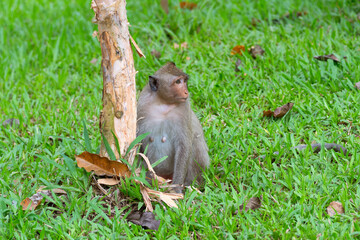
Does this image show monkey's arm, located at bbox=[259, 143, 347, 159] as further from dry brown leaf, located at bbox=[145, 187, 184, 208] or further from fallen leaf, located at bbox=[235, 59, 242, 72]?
fallen leaf, located at bbox=[235, 59, 242, 72]

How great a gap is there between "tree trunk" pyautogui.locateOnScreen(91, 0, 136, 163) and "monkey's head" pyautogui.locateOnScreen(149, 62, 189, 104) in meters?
0.51

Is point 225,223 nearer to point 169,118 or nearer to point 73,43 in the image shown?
point 169,118

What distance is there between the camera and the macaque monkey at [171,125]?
15.3ft

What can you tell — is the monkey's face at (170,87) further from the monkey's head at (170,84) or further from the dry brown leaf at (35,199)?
the dry brown leaf at (35,199)

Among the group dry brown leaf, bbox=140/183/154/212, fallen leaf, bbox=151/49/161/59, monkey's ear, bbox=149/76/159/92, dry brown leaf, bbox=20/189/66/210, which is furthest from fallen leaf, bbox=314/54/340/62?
dry brown leaf, bbox=20/189/66/210

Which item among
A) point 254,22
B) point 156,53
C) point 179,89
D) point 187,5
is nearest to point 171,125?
point 179,89

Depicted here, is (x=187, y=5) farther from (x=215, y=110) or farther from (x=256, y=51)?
(x=215, y=110)

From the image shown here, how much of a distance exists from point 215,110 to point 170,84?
4.00 ft

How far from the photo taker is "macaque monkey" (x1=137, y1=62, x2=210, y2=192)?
4.67 meters

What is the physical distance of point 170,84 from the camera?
4684 mm

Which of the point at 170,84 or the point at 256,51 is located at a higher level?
the point at 170,84

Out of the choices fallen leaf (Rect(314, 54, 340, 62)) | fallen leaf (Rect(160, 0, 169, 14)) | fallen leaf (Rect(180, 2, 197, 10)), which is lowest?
fallen leaf (Rect(314, 54, 340, 62))

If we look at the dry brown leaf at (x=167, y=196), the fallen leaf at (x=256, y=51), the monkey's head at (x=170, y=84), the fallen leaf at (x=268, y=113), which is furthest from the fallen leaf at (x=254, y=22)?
the dry brown leaf at (x=167, y=196)

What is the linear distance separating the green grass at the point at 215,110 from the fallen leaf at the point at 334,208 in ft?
0.18
